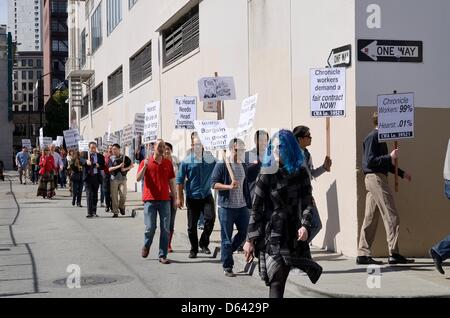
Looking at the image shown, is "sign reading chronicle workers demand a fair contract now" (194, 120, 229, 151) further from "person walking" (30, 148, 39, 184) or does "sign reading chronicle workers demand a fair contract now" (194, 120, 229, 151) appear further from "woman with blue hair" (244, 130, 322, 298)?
"person walking" (30, 148, 39, 184)

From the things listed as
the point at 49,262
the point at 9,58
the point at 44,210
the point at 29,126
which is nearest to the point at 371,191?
the point at 49,262

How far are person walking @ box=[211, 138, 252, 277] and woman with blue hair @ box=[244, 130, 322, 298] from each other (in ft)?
11.8

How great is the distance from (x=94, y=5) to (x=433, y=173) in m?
37.2

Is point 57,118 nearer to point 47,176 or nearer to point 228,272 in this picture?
point 47,176

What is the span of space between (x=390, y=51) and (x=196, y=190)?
149 inches

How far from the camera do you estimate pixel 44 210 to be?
2200 centimetres

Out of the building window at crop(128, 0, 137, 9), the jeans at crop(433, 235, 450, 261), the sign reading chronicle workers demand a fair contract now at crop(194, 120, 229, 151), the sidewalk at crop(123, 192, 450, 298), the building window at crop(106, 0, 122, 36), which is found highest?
the building window at crop(106, 0, 122, 36)

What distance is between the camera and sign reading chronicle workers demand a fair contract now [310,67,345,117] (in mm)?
10659

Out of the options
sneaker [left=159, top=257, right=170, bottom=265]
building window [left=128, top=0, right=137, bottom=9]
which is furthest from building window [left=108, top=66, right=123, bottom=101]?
sneaker [left=159, top=257, right=170, bottom=265]

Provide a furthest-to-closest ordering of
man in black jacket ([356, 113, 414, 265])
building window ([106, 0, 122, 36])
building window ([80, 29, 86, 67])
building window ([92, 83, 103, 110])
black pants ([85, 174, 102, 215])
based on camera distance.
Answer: building window ([80, 29, 86, 67]), building window ([92, 83, 103, 110]), building window ([106, 0, 122, 36]), black pants ([85, 174, 102, 215]), man in black jacket ([356, 113, 414, 265])

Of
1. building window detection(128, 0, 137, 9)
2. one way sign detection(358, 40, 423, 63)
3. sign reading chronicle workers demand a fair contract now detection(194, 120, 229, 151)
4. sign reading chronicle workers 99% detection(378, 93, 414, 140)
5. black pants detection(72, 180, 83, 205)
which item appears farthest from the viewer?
building window detection(128, 0, 137, 9)

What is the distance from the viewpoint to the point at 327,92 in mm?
10719

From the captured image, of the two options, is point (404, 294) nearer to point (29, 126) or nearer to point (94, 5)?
point (94, 5)
